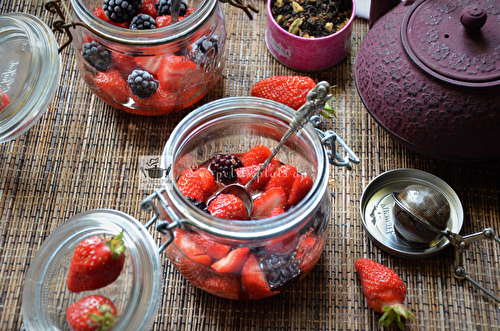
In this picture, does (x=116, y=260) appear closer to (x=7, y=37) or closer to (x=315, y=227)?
(x=315, y=227)

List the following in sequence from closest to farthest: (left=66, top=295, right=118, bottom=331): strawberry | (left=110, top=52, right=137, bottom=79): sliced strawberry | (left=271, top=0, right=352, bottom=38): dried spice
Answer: (left=66, top=295, right=118, bottom=331): strawberry
(left=110, top=52, right=137, bottom=79): sliced strawberry
(left=271, top=0, right=352, bottom=38): dried spice

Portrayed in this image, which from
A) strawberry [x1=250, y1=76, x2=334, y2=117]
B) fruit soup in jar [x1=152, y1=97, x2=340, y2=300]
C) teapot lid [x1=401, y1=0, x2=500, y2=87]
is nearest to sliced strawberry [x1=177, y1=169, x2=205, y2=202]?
fruit soup in jar [x1=152, y1=97, x2=340, y2=300]

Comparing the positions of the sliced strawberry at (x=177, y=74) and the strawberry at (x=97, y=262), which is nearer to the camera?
the strawberry at (x=97, y=262)

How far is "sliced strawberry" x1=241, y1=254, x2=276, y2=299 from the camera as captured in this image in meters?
0.91

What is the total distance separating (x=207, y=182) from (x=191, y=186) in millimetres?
48

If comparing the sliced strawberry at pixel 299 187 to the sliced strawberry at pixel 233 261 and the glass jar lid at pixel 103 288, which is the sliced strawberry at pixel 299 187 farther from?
the glass jar lid at pixel 103 288

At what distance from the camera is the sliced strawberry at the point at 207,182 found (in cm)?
102

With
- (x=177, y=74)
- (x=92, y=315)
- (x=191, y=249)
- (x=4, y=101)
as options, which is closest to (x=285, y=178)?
(x=191, y=249)

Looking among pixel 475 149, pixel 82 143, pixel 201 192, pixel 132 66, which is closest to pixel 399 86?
pixel 475 149

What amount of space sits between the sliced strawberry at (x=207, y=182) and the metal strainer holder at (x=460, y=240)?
0.41 metres

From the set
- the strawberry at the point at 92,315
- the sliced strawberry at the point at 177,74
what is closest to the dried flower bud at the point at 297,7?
the sliced strawberry at the point at 177,74

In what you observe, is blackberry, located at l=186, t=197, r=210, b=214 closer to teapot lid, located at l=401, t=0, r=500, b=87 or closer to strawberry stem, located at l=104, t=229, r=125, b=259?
strawberry stem, located at l=104, t=229, r=125, b=259

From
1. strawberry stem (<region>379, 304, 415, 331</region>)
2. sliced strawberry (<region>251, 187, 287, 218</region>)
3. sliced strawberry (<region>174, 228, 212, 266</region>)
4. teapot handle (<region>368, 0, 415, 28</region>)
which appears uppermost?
teapot handle (<region>368, 0, 415, 28</region>)

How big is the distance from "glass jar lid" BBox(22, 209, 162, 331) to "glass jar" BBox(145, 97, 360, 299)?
0.06 metres
